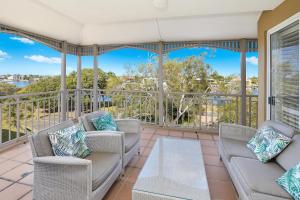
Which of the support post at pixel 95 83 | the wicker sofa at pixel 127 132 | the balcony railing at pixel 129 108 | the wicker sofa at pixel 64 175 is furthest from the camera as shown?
the support post at pixel 95 83

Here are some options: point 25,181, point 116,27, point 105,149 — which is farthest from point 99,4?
point 25,181

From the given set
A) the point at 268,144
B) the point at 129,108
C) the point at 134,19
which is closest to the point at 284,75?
the point at 268,144

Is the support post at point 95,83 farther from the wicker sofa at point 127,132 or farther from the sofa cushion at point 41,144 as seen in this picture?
the sofa cushion at point 41,144

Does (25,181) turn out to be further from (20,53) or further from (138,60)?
(20,53)

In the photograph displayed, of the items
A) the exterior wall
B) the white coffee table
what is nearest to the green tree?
the white coffee table

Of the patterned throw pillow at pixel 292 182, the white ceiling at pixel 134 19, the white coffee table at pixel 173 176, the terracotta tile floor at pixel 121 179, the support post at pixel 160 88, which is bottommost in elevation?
the terracotta tile floor at pixel 121 179

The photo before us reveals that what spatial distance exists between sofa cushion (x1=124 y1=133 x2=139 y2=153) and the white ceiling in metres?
2.11

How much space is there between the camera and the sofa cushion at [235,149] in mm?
2410

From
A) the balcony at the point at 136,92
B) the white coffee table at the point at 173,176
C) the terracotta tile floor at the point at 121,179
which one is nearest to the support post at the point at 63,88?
the balcony at the point at 136,92

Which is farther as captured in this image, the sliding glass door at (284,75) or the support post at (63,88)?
the support post at (63,88)

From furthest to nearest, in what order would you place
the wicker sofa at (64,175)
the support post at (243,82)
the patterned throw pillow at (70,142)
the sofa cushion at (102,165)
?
the support post at (243,82)
the patterned throw pillow at (70,142)
the sofa cushion at (102,165)
the wicker sofa at (64,175)

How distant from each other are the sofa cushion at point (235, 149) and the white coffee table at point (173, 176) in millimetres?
368

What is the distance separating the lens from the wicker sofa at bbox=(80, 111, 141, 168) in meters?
2.69

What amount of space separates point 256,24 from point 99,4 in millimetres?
3097
